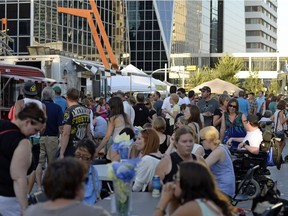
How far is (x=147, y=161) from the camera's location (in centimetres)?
707

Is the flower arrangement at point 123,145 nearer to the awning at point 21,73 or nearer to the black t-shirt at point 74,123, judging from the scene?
the black t-shirt at point 74,123

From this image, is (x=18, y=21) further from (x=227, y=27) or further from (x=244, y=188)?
(x=227, y=27)

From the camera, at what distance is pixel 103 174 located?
7746mm

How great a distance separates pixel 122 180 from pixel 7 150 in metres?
0.99

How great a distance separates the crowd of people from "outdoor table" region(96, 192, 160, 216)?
0.18 metres

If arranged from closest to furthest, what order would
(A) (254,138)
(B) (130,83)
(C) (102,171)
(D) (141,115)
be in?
(C) (102,171)
(A) (254,138)
(D) (141,115)
(B) (130,83)

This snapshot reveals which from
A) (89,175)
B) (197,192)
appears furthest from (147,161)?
(197,192)

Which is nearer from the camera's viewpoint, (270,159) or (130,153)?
(130,153)

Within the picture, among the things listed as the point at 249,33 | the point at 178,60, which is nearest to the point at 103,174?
the point at 178,60

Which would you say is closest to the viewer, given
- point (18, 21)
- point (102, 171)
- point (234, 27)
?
point (102, 171)

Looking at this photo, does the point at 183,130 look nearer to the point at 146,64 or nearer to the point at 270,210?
the point at 270,210

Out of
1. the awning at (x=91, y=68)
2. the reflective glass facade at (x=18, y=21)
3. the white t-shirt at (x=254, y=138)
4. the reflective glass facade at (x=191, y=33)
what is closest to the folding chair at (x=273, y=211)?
the white t-shirt at (x=254, y=138)

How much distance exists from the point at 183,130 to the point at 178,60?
306 ft

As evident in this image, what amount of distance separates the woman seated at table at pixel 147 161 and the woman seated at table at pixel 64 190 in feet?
11.4
